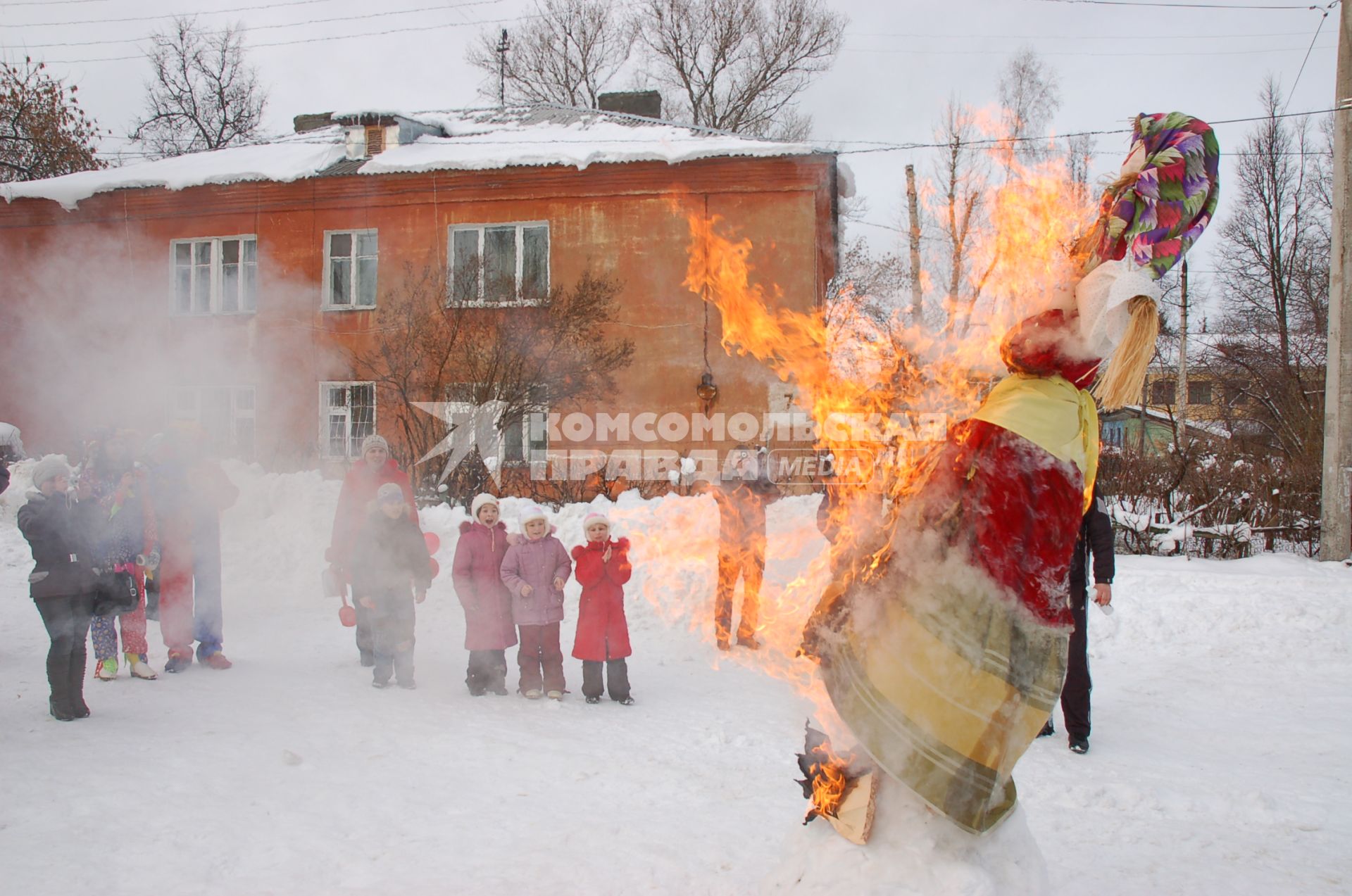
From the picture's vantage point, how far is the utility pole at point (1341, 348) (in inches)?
400

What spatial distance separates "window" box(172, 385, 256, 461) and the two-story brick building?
52 millimetres

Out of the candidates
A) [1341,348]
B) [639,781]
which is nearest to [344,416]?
[639,781]

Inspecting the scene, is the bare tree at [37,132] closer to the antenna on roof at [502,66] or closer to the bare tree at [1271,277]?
the antenna on roof at [502,66]

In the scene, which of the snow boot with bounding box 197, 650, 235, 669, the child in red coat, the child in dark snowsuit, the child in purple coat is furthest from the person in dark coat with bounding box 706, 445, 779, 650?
the snow boot with bounding box 197, 650, 235, 669

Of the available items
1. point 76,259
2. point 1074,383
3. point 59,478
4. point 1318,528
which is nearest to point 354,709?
point 59,478

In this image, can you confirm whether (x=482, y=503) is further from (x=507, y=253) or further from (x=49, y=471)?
(x=507, y=253)

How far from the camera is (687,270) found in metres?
17.2

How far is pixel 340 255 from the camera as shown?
18719mm

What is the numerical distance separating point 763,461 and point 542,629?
2686mm

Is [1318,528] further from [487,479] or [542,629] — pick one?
[487,479]

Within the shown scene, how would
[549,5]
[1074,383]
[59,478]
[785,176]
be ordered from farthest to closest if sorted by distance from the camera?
[549,5]
[785,176]
[59,478]
[1074,383]

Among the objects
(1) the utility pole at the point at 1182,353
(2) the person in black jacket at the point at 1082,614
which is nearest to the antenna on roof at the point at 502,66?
(1) the utility pole at the point at 1182,353

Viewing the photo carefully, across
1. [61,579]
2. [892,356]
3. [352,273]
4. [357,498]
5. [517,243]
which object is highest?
[517,243]

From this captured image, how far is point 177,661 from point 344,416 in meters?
12.3
